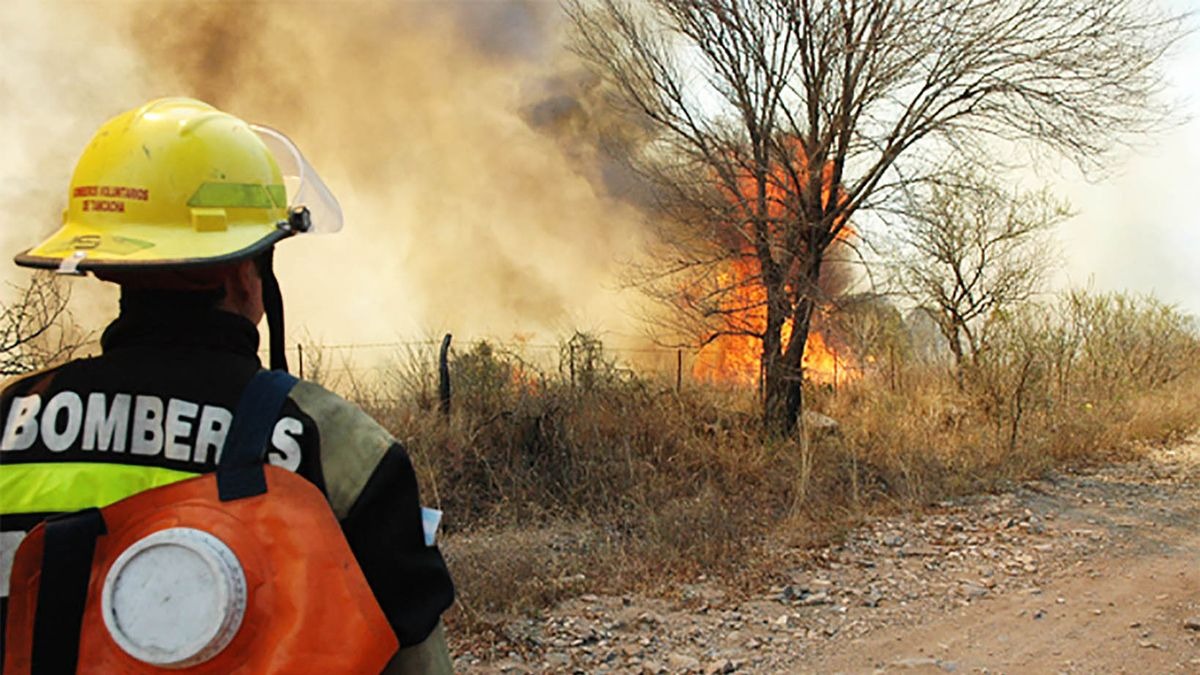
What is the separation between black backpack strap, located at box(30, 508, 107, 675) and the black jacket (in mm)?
77

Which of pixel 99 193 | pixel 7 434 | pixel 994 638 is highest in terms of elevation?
pixel 99 193

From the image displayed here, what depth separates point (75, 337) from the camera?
655 centimetres

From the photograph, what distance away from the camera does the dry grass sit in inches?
225

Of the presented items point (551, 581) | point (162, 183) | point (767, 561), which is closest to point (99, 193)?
point (162, 183)

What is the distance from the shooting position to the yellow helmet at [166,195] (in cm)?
138

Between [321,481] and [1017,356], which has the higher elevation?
[1017,356]

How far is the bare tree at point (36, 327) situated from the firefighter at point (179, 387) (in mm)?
4912

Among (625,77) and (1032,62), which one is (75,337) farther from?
(1032,62)

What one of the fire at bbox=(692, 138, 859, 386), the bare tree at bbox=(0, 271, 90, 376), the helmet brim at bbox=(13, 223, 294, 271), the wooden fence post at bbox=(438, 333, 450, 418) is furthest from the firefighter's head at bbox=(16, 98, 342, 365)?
the fire at bbox=(692, 138, 859, 386)

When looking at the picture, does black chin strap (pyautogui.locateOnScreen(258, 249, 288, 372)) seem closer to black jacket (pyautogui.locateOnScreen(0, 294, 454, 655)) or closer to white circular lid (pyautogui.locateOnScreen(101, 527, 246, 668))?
black jacket (pyautogui.locateOnScreen(0, 294, 454, 655))

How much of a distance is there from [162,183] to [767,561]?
4.97 metres

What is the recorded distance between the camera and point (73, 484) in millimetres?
1200

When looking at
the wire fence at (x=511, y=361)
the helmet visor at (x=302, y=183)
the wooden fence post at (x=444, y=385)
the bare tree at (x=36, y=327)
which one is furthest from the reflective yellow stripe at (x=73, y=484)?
the wooden fence post at (x=444, y=385)

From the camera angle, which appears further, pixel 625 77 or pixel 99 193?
pixel 625 77
